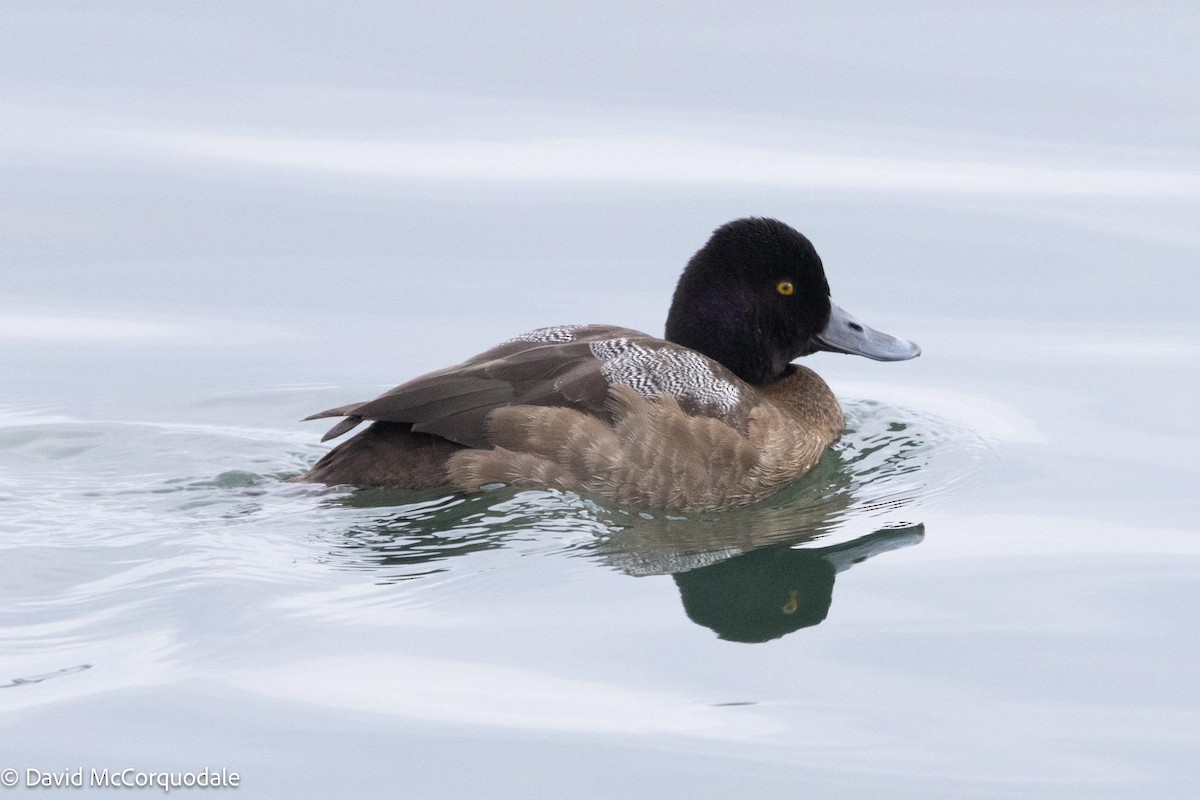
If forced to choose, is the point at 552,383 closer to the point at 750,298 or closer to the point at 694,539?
the point at 694,539

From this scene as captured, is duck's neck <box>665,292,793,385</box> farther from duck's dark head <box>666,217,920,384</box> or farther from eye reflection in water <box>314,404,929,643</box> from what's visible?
eye reflection in water <box>314,404,929,643</box>

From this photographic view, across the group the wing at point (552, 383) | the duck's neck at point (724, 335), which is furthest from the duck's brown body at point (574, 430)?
the duck's neck at point (724, 335)

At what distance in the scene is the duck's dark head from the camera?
26.4 ft

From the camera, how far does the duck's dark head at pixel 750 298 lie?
8055 millimetres

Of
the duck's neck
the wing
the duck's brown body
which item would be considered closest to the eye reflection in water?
the duck's brown body

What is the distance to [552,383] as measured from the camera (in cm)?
735

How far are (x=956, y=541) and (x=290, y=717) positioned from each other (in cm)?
315

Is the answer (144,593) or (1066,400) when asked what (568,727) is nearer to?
(144,593)

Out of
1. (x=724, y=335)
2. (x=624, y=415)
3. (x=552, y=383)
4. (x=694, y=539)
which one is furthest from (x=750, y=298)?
(x=694, y=539)

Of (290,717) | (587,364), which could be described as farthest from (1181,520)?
(290,717)

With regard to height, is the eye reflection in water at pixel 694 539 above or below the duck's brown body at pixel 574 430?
below

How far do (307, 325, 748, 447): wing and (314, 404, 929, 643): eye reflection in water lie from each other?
1.14ft

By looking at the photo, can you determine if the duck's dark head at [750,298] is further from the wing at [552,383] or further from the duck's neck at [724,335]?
the wing at [552,383]

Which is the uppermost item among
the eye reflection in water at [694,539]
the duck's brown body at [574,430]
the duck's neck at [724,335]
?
the duck's neck at [724,335]
